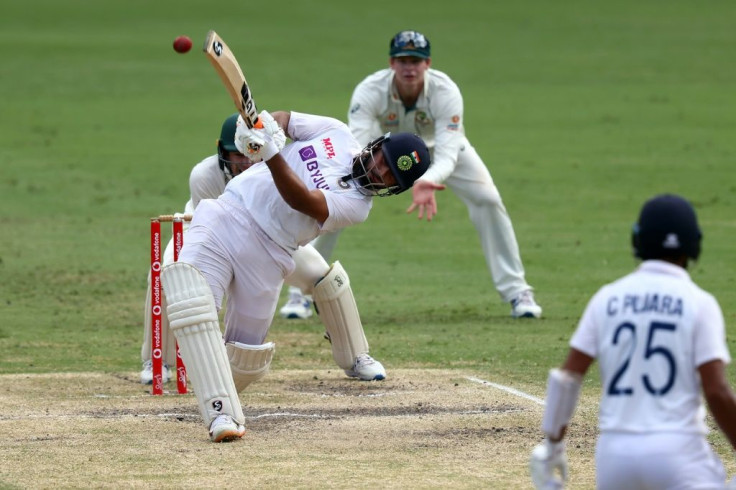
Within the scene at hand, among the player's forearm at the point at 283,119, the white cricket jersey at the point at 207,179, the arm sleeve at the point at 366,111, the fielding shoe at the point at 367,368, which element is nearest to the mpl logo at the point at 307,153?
the player's forearm at the point at 283,119

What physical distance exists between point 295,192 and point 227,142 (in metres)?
1.58

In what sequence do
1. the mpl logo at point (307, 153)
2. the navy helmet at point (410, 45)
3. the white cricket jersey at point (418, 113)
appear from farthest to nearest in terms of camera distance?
the white cricket jersey at point (418, 113) < the navy helmet at point (410, 45) < the mpl logo at point (307, 153)

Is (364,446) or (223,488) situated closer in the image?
(223,488)

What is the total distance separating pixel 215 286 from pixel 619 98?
69.8 ft

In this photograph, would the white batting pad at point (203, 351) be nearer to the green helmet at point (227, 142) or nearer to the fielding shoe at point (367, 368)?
the green helmet at point (227, 142)

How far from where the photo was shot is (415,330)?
1090cm

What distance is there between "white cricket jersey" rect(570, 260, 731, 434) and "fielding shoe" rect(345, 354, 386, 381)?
4301mm

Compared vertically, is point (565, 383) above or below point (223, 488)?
above

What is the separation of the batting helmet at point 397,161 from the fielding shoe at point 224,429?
53.4 inches

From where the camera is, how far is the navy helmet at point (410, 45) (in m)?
10.7

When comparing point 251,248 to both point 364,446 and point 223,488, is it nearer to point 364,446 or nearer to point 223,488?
point 364,446

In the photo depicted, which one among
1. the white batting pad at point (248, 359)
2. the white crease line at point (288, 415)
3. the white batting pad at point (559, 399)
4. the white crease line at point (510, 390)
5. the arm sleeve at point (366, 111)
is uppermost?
the arm sleeve at point (366, 111)

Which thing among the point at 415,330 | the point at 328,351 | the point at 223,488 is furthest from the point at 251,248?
the point at 415,330

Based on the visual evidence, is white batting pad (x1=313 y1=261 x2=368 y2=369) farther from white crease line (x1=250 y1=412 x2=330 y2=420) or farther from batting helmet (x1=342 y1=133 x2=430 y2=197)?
batting helmet (x1=342 y1=133 x2=430 y2=197)
